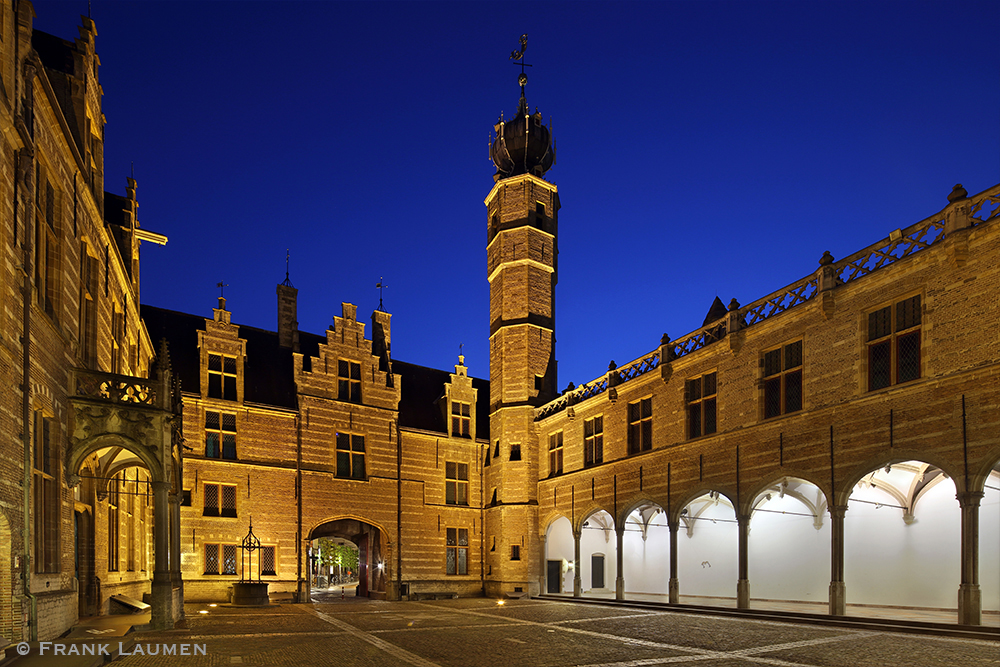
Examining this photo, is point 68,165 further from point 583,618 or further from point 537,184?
point 537,184

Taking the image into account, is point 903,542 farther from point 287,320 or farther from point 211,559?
point 287,320

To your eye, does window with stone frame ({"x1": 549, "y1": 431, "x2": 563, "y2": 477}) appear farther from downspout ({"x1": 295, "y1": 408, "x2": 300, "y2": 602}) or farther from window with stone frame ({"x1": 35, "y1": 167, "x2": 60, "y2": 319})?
window with stone frame ({"x1": 35, "y1": 167, "x2": 60, "y2": 319})

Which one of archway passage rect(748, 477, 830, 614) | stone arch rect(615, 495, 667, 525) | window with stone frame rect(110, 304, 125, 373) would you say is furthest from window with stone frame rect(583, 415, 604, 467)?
window with stone frame rect(110, 304, 125, 373)

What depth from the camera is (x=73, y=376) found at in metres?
12.4

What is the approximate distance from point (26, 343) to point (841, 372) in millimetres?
14671

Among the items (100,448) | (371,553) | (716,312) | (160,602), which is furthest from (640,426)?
(100,448)

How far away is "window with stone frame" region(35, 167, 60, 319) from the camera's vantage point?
11.0 m

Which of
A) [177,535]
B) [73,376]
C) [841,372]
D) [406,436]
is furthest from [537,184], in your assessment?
[73,376]

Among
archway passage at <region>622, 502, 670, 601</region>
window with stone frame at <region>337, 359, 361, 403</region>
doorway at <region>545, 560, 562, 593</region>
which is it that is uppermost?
window with stone frame at <region>337, 359, 361, 403</region>

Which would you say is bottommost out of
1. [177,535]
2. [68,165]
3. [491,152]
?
[177,535]

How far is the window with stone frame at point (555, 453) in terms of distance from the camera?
26.6 metres

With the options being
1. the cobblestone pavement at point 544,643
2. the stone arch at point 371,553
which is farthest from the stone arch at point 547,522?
the cobblestone pavement at point 544,643

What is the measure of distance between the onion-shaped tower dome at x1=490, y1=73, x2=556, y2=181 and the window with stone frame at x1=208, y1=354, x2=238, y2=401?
12.8 m

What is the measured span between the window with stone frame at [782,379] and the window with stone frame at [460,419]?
15220 millimetres
